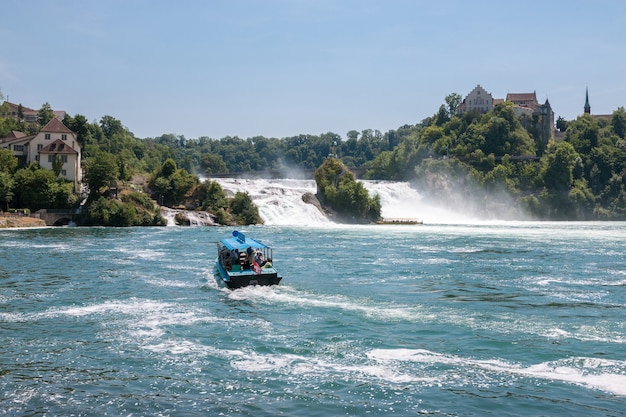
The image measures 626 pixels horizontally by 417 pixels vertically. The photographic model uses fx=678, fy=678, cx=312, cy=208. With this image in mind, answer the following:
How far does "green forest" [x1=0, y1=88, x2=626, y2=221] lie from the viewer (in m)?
91.7

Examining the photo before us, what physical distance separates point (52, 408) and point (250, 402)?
516 cm

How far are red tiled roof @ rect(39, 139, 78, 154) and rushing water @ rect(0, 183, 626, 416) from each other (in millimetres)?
48055

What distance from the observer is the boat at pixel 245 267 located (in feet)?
119

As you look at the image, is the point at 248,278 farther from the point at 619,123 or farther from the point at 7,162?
the point at 619,123

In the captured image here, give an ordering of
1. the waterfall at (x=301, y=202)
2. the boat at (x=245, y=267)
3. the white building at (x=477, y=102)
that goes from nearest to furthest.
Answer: the boat at (x=245, y=267), the waterfall at (x=301, y=202), the white building at (x=477, y=102)

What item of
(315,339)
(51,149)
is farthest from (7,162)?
(315,339)

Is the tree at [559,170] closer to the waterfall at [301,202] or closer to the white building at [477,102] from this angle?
the waterfall at [301,202]

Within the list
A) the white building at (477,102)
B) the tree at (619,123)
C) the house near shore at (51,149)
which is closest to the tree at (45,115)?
the house near shore at (51,149)

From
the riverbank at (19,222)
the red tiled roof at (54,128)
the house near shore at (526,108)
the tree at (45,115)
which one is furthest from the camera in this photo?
the house near shore at (526,108)

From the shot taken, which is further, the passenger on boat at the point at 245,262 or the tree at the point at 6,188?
the tree at the point at 6,188

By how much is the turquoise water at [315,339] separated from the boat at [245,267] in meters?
0.68

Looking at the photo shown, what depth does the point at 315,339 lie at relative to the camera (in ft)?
83.7

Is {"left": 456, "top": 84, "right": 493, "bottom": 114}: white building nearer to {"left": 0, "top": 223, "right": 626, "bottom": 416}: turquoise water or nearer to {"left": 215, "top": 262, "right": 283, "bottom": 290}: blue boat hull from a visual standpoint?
{"left": 0, "top": 223, "right": 626, "bottom": 416}: turquoise water

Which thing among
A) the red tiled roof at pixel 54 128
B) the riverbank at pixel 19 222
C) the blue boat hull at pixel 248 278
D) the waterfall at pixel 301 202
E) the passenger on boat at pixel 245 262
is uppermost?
the red tiled roof at pixel 54 128
